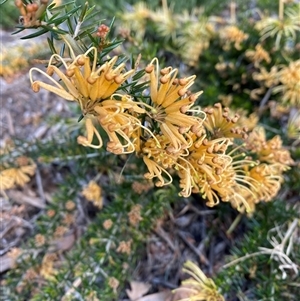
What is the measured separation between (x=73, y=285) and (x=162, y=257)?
1.29 ft

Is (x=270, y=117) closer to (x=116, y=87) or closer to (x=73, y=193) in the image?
(x=73, y=193)

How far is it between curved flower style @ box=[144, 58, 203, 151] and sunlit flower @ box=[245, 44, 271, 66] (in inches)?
36.3

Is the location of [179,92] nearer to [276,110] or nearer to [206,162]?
[206,162]

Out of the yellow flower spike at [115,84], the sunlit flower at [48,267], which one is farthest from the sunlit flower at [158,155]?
the sunlit flower at [48,267]

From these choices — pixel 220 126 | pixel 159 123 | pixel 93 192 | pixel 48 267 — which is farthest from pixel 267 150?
pixel 48 267

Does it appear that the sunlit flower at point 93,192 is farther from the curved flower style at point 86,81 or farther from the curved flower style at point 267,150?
the curved flower style at point 86,81

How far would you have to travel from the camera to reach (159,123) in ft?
3.05

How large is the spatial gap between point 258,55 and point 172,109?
0.96 m

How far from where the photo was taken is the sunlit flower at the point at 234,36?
5.79 feet

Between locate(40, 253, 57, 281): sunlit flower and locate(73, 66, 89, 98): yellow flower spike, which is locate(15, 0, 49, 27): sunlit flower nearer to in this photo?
locate(73, 66, 89, 98): yellow flower spike

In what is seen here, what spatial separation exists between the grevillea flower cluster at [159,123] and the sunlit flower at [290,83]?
0.50 meters

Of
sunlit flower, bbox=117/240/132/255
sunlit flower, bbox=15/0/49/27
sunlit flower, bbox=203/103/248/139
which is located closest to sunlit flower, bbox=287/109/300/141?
sunlit flower, bbox=203/103/248/139

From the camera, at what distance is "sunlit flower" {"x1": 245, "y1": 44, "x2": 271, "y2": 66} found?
1727 millimetres

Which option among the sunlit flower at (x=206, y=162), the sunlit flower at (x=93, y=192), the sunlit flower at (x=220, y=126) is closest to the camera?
the sunlit flower at (x=206, y=162)
